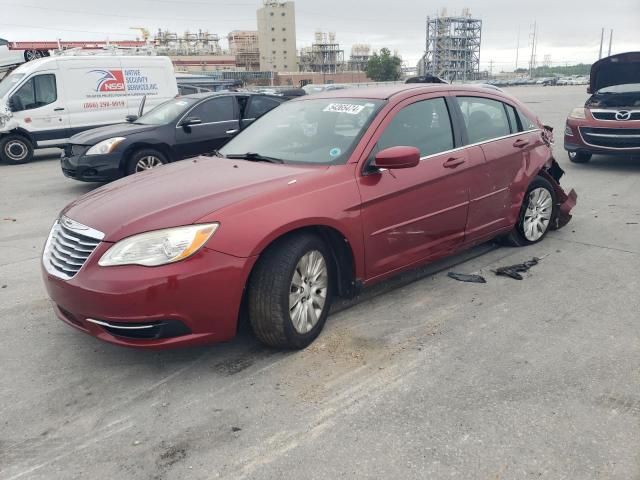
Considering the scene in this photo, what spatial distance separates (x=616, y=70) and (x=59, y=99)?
1179cm

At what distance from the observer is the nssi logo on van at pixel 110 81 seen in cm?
1331

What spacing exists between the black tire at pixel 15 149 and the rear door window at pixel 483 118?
37.3 ft

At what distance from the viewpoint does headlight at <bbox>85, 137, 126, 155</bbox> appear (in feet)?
28.1

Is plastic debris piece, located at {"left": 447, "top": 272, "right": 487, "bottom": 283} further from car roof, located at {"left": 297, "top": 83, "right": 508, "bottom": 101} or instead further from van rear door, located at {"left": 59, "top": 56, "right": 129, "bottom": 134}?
van rear door, located at {"left": 59, "top": 56, "right": 129, "bottom": 134}

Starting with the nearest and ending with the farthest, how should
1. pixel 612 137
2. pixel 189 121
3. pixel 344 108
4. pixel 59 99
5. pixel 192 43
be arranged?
pixel 344 108 < pixel 189 121 < pixel 612 137 < pixel 59 99 < pixel 192 43

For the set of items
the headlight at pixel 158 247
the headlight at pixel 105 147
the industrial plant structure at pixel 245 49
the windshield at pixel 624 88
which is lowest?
the headlight at pixel 105 147

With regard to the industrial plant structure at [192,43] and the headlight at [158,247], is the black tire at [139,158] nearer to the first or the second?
the headlight at [158,247]

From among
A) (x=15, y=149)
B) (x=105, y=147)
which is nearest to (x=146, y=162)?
(x=105, y=147)

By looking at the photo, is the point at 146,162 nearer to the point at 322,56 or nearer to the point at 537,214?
the point at 537,214

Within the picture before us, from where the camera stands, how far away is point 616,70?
1054 cm

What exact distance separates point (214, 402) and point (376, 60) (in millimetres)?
114054

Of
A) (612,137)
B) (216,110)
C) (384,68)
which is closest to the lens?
(612,137)

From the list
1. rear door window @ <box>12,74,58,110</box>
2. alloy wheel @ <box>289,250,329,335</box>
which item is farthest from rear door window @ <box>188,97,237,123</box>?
alloy wheel @ <box>289,250,329,335</box>

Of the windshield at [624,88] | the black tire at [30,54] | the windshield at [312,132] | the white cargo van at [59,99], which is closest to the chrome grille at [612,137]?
the windshield at [624,88]
